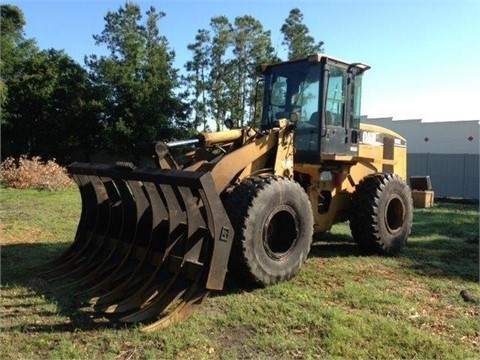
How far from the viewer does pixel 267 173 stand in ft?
19.5

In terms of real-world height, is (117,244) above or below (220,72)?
below

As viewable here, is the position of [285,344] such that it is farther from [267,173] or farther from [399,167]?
[399,167]

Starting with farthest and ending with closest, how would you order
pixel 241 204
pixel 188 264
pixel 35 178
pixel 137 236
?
pixel 35 178 → pixel 137 236 → pixel 241 204 → pixel 188 264

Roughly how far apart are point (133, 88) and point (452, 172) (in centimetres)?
1807

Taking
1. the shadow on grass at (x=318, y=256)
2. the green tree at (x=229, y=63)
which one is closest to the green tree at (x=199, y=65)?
the green tree at (x=229, y=63)

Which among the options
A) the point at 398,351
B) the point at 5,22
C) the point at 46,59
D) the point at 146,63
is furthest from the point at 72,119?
the point at 398,351

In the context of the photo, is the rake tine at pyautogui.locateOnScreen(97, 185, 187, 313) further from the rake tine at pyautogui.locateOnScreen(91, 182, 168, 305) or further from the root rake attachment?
the rake tine at pyautogui.locateOnScreen(91, 182, 168, 305)

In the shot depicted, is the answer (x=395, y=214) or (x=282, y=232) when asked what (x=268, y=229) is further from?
(x=395, y=214)

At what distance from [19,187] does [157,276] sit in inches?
594

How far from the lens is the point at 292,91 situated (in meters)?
7.05

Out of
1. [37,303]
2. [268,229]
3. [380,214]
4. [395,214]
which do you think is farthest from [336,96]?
[37,303]

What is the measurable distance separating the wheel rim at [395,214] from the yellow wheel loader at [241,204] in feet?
0.05

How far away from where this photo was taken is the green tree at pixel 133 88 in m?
27.8

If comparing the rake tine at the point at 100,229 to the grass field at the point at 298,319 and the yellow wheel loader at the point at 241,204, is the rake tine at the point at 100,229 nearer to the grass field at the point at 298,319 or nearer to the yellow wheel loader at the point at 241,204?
the yellow wheel loader at the point at 241,204
